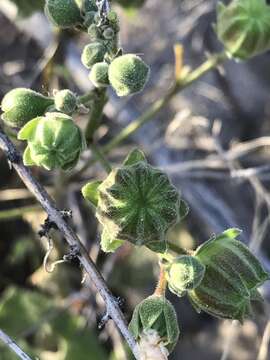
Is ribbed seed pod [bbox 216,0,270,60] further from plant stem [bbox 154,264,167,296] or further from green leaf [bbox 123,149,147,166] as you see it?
plant stem [bbox 154,264,167,296]

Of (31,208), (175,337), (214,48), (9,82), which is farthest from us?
(214,48)

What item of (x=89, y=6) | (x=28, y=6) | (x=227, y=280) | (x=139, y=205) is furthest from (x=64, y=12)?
(x=227, y=280)

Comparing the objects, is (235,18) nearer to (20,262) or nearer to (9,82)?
(9,82)

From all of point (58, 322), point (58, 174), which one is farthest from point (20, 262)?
point (58, 174)

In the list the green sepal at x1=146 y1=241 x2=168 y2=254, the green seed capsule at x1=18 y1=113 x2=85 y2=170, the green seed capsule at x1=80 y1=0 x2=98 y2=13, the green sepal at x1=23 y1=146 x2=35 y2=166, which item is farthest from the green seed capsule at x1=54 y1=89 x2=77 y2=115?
the green sepal at x1=146 y1=241 x2=168 y2=254

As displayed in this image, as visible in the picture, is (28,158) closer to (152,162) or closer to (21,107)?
(21,107)

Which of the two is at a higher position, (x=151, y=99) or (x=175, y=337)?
(x=175, y=337)
